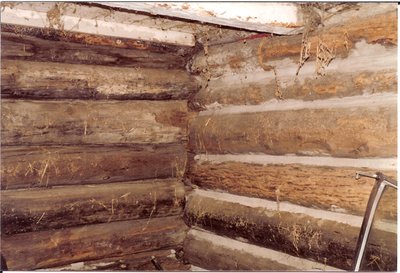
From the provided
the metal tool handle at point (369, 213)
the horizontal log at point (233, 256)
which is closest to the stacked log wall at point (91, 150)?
the horizontal log at point (233, 256)

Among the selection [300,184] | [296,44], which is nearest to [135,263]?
[300,184]

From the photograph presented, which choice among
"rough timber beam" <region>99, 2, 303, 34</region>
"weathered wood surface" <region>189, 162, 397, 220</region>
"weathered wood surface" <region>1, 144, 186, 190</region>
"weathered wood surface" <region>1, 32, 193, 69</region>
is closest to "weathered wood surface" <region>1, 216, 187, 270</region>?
"weathered wood surface" <region>1, 144, 186, 190</region>

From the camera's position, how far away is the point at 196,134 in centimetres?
395

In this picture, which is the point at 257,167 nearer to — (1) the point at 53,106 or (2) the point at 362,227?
(2) the point at 362,227

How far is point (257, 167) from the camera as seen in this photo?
3.37m

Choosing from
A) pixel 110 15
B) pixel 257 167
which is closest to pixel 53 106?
pixel 110 15

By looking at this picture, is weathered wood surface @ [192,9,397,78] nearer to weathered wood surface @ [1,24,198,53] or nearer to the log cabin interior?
the log cabin interior

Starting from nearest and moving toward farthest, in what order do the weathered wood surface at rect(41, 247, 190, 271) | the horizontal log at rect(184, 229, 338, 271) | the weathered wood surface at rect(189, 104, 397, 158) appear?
the weathered wood surface at rect(189, 104, 397, 158)
the horizontal log at rect(184, 229, 338, 271)
the weathered wood surface at rect(41, 247, 190, 271)

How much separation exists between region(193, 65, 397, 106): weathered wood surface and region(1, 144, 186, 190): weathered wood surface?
24.9 inches

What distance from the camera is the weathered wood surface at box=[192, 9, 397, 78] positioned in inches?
99.8

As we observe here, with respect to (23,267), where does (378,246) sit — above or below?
above

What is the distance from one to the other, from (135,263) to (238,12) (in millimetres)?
2421

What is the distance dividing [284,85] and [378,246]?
130cm

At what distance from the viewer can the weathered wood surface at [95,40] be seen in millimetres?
3224
